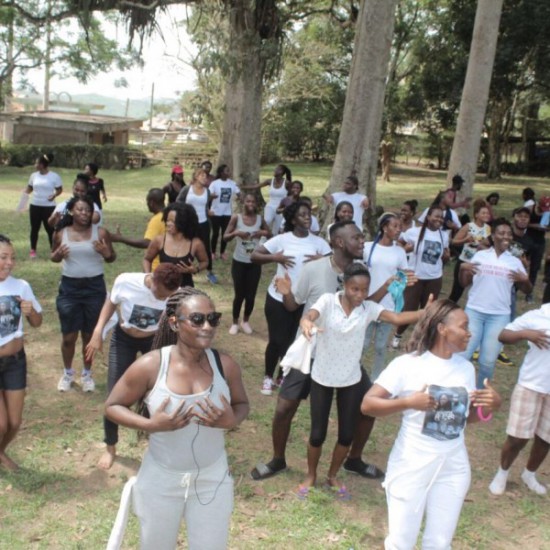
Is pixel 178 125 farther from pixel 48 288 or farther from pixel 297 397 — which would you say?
pixel 297 397

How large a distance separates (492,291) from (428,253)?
1685 millimetres

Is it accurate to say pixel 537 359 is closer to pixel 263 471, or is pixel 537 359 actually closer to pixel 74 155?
pixel 263 471

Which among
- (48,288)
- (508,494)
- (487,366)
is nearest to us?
(508,494)

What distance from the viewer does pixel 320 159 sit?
3841cm

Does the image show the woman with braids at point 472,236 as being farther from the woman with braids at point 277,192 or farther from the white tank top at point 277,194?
the white tank top at point 277,194

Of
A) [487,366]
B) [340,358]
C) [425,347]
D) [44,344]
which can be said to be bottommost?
[44,344]

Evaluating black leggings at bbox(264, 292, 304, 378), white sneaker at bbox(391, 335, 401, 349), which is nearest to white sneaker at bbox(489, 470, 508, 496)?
black leggings at bbox(264, 292, 304, 378)

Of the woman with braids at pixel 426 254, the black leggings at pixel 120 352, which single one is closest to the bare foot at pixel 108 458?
the black leggings at pixel 120 352

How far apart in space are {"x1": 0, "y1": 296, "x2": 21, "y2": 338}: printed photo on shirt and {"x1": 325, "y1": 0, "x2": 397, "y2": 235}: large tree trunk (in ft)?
25.7

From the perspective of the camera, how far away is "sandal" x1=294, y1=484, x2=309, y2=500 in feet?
14.7

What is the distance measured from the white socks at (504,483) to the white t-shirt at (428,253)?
3000 millimetres

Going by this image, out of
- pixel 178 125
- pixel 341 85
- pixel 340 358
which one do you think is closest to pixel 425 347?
pixel 340 358

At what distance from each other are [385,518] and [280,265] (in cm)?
239

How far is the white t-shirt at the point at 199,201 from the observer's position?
31.9 ft
